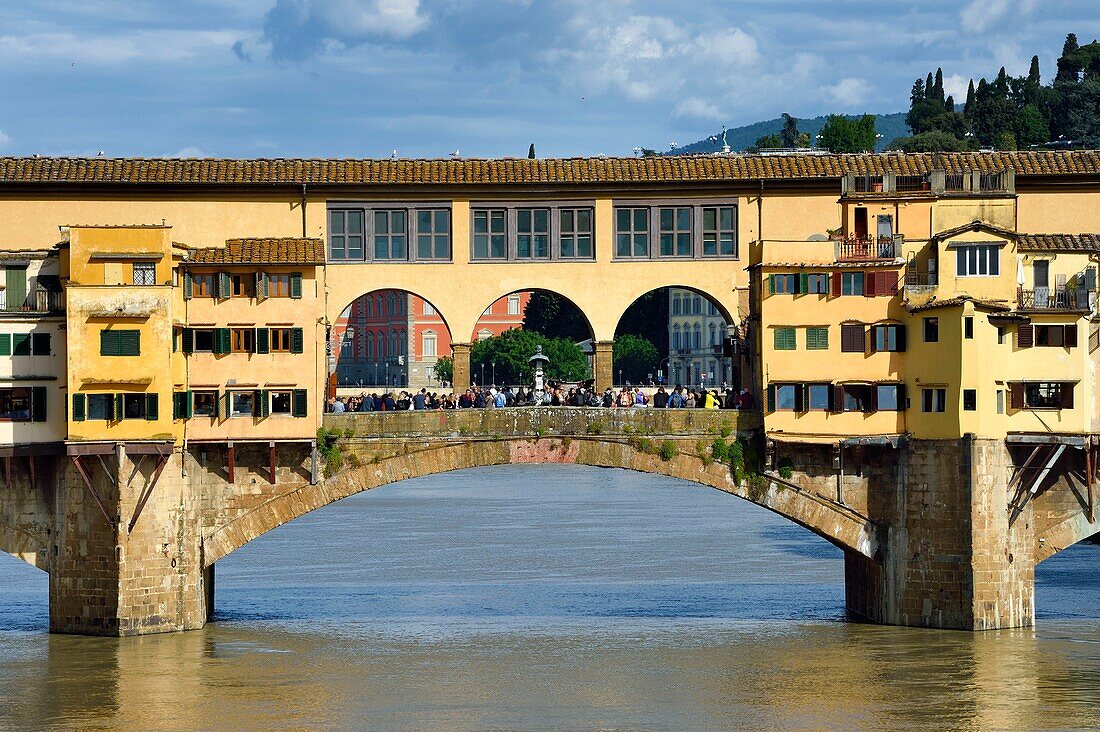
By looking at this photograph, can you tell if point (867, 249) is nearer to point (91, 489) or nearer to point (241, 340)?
point (241, 340)

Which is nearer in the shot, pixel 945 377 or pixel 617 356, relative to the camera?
pixel 945 377

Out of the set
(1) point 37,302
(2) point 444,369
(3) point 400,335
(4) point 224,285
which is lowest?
(1) point 37,302

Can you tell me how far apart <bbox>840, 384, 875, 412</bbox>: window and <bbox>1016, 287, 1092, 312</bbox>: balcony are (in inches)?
176

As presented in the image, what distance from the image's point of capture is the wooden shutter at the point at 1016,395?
4856cm

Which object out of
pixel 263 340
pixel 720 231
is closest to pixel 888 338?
pixel 720 231

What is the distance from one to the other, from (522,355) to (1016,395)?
3155 inches

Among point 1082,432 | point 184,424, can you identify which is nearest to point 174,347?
point 184,424

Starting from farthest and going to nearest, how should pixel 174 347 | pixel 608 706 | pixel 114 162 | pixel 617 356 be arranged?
pixel 617 356 → pixel 114 162 → pixel 174 347 → pixel 608 706

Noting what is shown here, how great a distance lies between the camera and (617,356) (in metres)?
127

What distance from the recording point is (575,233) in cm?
5266

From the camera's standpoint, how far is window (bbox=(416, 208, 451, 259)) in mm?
52312

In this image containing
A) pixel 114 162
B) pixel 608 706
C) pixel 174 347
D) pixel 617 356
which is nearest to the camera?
pixel 608 706

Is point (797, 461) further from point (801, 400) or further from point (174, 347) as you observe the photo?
point (174, 347)

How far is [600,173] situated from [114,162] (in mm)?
13486
